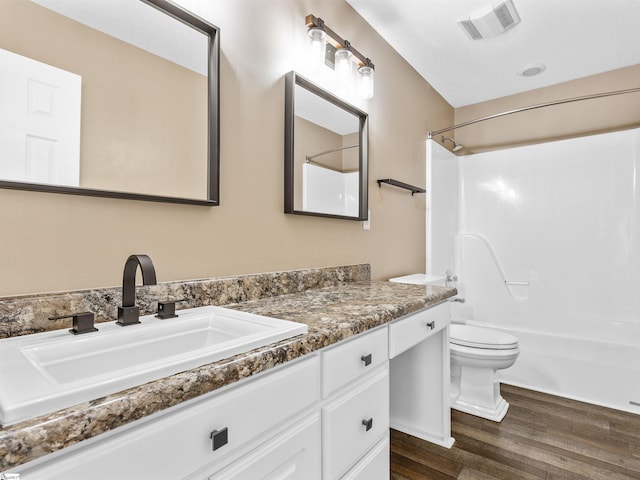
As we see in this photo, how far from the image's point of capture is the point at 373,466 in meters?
1.21

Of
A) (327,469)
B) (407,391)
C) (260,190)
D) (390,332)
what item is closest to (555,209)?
(407,391)

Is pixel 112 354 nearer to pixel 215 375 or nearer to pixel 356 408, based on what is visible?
pixel 215 375

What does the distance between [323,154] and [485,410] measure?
6.03 feet

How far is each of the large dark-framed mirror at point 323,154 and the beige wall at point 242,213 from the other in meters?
0.06

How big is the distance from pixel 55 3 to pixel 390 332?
139 centimetres

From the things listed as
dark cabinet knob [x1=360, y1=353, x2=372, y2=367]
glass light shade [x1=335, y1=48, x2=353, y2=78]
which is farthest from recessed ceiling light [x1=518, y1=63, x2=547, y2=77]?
dark cabinet knob [x1=360, y1=353, x2=372, y2=367]

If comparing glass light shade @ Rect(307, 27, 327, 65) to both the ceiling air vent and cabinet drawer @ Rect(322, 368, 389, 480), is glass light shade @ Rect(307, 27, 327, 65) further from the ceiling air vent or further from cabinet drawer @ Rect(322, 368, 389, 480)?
cabinet drawer @ Rect(322, 368, 389, 480)

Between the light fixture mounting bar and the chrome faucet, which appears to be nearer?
the chrome faucet

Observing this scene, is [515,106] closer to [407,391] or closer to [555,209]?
[555,209]

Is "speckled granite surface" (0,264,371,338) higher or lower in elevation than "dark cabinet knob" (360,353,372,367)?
higher

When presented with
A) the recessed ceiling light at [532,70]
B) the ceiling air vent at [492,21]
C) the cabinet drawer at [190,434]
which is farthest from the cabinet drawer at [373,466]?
the recessed ceiling light at [532,70]

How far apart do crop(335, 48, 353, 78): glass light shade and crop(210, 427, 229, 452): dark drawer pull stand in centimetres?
176

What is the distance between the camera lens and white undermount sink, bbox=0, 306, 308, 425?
20.1 inches

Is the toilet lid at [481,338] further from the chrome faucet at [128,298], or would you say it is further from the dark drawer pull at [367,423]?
the chrome faucet at [128,298]
